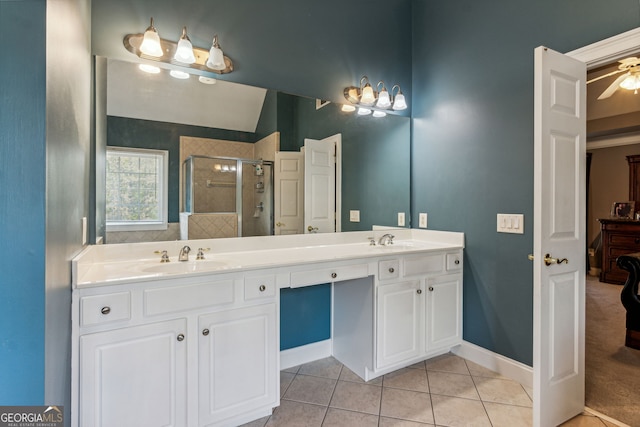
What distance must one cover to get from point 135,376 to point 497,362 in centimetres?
223

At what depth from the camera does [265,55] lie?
2.15 m

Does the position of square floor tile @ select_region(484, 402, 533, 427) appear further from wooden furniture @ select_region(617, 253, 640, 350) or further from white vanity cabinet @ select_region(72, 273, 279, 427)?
wooden furniture @ select_region(617, 253, 640, 350)

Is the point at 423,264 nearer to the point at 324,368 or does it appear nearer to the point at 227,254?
the point at 324,368

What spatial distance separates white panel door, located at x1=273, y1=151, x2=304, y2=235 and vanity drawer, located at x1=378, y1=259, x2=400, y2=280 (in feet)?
2.08

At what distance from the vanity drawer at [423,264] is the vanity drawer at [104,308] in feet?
5.19

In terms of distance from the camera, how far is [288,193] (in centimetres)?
230

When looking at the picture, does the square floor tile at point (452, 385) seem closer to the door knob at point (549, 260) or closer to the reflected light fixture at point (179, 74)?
the door knob at point (549, 260)

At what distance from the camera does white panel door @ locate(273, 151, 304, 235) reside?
2252 mm

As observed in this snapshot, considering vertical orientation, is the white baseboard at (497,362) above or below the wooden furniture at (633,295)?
below

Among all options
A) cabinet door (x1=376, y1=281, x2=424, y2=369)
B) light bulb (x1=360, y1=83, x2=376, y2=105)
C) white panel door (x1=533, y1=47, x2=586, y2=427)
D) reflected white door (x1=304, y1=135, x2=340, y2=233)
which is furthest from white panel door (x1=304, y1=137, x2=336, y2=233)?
white panel door (x1=533, y1=47, x2=586, y2=427)

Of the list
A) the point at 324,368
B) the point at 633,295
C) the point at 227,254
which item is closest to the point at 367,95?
the point at 227,254

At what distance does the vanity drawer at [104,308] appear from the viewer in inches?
48.8

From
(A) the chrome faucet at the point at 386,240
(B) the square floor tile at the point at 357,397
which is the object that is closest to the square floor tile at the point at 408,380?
(B) the square floor tile at the point at 357,397

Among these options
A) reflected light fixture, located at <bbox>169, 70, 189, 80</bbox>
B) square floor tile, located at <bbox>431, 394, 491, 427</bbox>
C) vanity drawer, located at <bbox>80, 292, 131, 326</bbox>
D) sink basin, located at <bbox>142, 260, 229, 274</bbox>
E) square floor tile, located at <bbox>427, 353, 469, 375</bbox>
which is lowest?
square floor tile, located at <bbox>427, 353, 469, 375</bbox>
